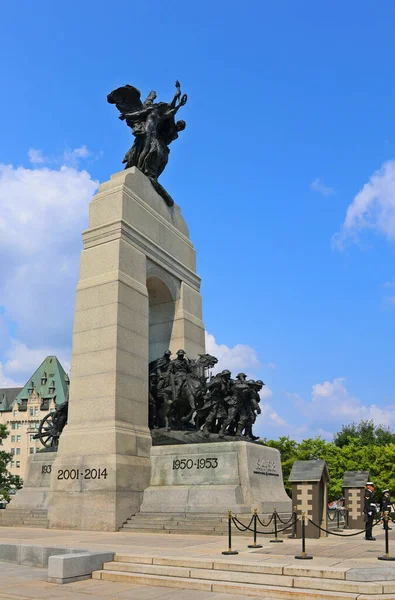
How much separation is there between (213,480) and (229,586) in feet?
32.5

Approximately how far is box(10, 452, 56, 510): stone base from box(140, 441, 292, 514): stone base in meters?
4.11

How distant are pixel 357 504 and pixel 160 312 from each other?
11.4 m

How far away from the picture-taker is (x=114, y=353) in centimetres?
2144

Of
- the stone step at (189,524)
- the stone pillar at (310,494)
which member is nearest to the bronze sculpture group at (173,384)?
the stone step at (189,524)

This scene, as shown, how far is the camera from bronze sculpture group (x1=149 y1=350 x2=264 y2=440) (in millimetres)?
21469

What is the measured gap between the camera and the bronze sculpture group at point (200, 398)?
21469 mm

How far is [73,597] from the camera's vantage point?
365 inches

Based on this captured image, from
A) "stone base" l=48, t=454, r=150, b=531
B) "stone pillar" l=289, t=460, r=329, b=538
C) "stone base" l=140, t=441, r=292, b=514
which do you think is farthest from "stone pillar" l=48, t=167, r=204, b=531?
"stone pillar" l=289, t=460, r=329, b=538

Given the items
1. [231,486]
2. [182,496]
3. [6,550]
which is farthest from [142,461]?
[6,550]

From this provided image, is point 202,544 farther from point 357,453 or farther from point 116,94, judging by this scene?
point 357,453

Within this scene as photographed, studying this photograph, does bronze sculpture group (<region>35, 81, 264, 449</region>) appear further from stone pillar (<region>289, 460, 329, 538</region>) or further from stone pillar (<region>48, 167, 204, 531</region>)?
stone pillar (<region>289, 460, 329, 538</region>)

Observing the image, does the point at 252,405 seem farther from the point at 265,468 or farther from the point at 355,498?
the point at 355,498

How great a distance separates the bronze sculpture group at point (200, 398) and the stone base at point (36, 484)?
4.04 meters

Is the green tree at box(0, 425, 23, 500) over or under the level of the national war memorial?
under
